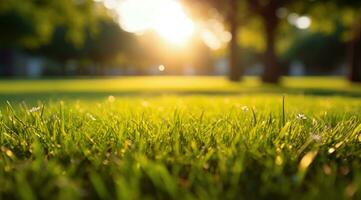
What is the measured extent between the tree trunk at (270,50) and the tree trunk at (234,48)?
6.51 ft

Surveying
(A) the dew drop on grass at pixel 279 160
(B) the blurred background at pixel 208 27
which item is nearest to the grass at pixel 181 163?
(A) the dew drop on grass at pixel 279 160

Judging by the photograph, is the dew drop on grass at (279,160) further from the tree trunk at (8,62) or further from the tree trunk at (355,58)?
the tree trunk at (8,62)

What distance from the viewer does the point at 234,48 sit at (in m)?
29.8

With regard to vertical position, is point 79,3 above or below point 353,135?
above

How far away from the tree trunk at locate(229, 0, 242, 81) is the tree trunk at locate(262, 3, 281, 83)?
6.51ft

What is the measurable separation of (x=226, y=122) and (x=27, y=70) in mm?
81200

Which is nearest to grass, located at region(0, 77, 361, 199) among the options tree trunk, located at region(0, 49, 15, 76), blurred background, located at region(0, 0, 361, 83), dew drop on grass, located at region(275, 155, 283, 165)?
dew drop on grass, located at region(275, 155, 283, 165)

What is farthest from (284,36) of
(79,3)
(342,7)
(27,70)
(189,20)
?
(27,70)

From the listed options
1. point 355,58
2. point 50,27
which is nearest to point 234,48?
point 355,58

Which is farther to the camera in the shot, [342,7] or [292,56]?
[292,56]

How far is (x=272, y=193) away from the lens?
199cm

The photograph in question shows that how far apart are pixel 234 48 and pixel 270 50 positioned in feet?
10.0

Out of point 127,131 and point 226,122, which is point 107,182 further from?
point 226,122

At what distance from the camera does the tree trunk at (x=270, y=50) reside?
27.3m
